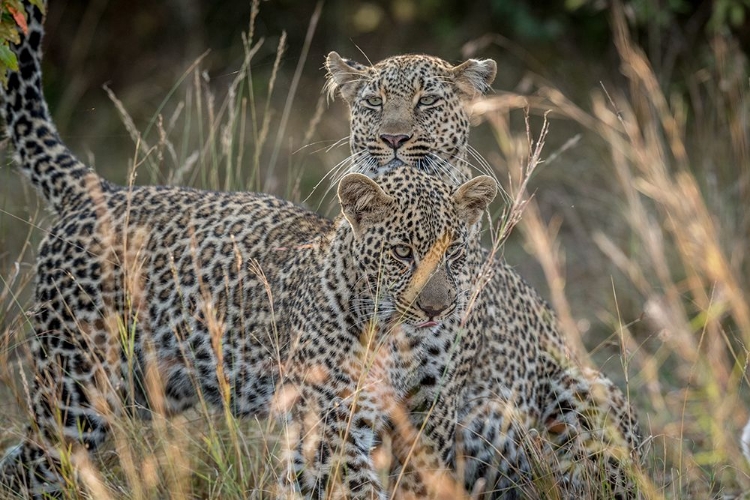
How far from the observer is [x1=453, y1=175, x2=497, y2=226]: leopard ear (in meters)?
5.47

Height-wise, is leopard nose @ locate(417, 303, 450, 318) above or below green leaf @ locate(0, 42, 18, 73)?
below

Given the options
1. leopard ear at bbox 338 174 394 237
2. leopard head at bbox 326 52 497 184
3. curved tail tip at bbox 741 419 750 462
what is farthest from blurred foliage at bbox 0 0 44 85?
curved tail tip at bbox 741 419 750 462

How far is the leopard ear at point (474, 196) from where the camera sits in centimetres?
547

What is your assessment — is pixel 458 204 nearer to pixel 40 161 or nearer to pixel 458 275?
pixel 458 275

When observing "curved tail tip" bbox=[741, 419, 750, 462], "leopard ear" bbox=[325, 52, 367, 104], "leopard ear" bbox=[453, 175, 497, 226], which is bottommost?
"curved tail tip" bbox=[741, 419, 750, 462]

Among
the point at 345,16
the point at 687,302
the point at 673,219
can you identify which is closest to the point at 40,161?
the point at 673,219

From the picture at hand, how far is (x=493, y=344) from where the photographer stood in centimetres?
644

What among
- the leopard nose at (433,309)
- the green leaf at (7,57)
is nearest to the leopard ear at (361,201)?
the leopard nose at (433,309)

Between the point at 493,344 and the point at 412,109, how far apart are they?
140 centimetres

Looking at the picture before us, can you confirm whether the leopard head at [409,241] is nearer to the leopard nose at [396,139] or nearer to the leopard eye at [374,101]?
the leopard nose at [396,139]

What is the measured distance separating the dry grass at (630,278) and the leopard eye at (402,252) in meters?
0.44

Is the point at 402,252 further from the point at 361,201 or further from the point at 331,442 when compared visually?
the point at 331,442

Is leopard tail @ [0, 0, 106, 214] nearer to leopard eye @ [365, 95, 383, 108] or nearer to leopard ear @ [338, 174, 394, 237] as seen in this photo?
leopard eye @ [365, 95, 383, 108]

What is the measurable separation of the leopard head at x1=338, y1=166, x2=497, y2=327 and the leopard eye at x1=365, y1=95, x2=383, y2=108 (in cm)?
137
